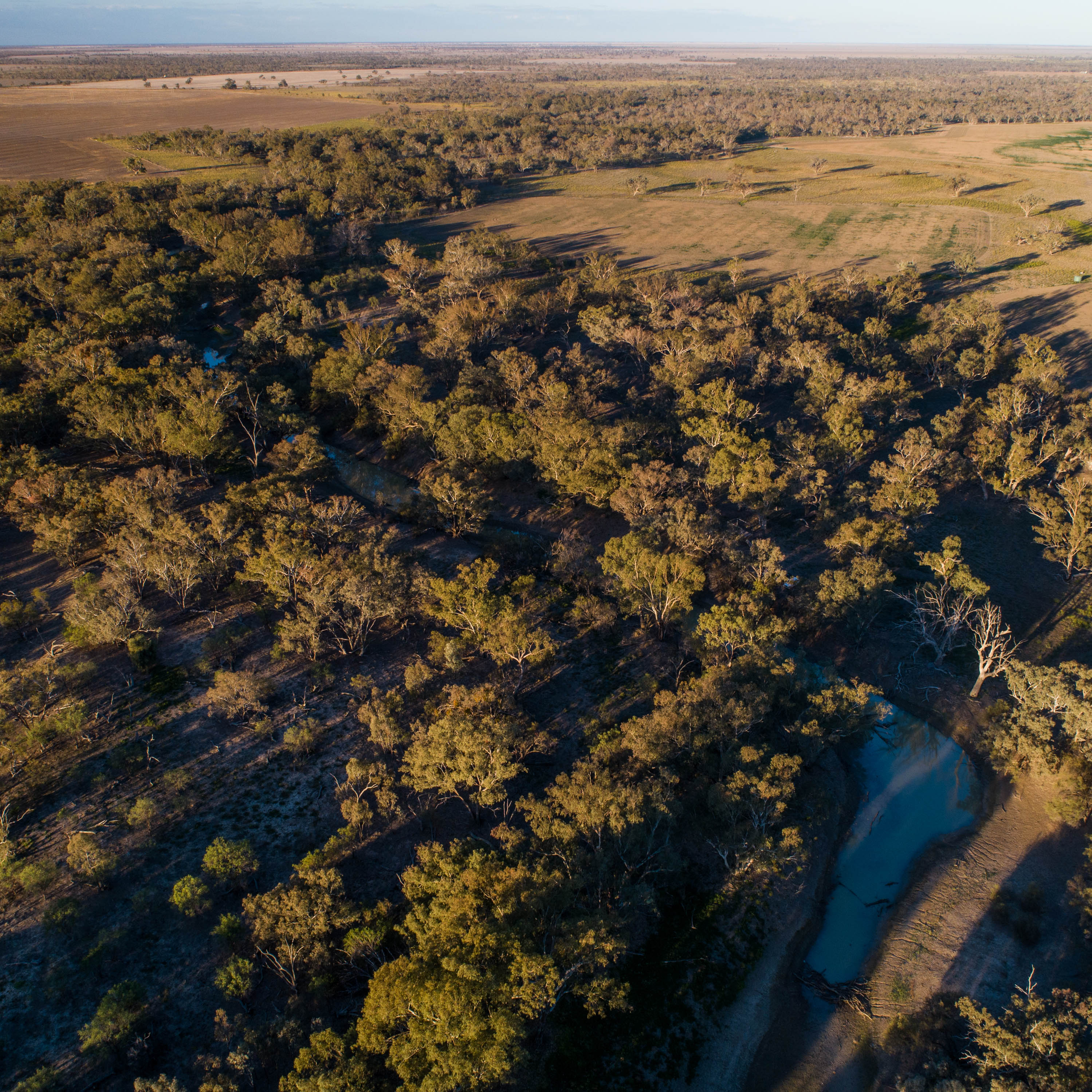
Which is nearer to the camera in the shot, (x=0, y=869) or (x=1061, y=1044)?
(x=1061, y=1044)

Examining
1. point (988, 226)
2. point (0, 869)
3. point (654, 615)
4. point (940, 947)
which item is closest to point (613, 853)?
point (940, 947)

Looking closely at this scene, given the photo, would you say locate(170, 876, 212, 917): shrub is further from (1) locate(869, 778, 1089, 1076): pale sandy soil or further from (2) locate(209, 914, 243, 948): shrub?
(1) locate(869, 778, 1089, 1076): pale sandy soil

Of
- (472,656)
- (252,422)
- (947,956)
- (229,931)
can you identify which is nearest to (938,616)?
(947,956)

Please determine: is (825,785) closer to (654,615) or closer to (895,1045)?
(895,1045)

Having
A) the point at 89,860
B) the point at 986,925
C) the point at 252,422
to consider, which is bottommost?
the point at 986,925

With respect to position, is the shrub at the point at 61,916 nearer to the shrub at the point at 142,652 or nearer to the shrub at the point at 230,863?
the shrub at the point at 230,863

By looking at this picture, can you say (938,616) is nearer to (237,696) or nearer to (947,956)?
(947,956)
